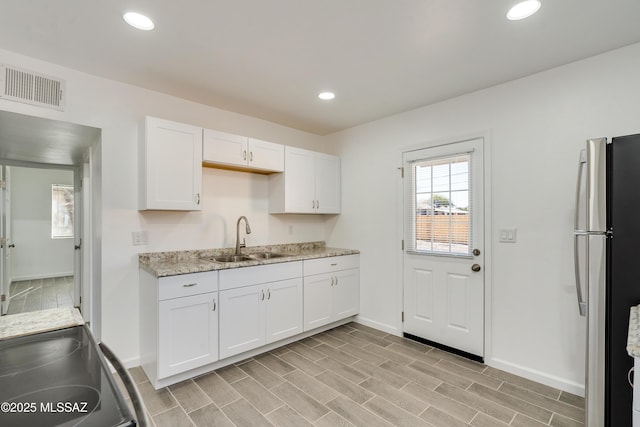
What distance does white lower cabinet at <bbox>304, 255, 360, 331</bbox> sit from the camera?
10.9ft

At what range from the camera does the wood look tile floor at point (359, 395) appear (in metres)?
2.02

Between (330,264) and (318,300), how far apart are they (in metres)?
0.42

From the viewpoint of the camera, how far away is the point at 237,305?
8.94 feet

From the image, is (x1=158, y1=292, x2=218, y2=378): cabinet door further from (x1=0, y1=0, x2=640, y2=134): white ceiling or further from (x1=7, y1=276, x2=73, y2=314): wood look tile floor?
(x1=7, y1=276, x2=73, y2=314): wood look tile floor

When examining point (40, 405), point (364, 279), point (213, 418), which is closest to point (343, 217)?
point (364, 279)

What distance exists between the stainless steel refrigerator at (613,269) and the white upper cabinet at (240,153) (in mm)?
2621

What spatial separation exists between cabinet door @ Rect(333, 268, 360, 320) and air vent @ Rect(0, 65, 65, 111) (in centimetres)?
299

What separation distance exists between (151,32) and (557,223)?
316 centimetres

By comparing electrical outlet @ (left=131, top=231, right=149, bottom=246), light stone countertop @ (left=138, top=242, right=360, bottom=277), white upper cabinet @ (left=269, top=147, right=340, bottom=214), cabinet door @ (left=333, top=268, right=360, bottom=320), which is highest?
white upper cabinet @ (left=269, top=147, right=340, bottom=214)

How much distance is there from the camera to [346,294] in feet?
12.1

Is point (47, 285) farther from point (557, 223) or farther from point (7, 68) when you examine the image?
point (557, 223)

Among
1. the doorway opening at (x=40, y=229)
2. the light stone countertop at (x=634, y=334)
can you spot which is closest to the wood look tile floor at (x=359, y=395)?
the light stone countertop at (x=634, y=334)

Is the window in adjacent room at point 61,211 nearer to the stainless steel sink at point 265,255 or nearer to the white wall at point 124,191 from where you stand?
the white wall at point 124,191

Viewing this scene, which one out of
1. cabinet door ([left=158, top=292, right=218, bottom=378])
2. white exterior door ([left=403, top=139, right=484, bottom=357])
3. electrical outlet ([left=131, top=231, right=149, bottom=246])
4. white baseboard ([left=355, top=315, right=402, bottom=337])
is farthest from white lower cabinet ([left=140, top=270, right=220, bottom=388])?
white exterior door ([left=403, top=139, right=484, bottom=357])
